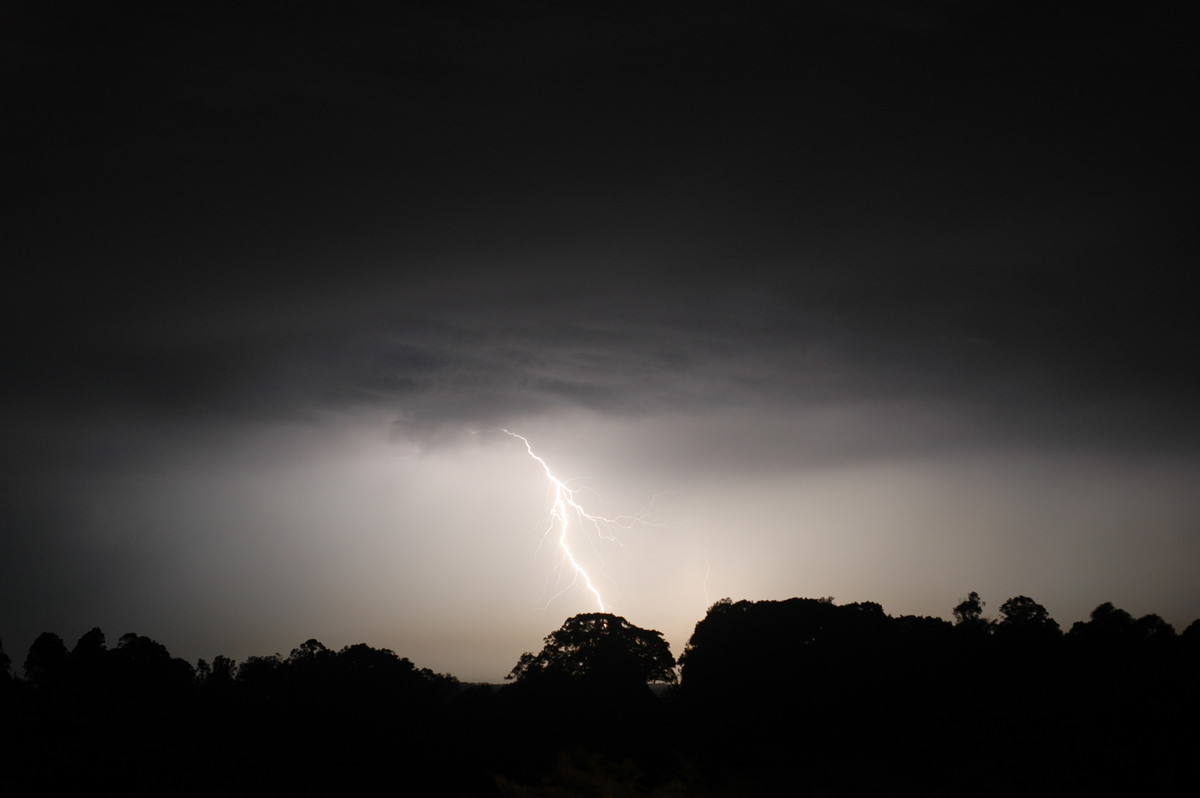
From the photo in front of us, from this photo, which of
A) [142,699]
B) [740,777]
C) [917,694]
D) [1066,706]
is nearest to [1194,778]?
[1066,706]

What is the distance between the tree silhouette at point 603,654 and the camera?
55844mm

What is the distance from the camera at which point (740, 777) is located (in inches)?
1446

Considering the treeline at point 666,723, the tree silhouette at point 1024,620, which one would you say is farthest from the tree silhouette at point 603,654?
the tree silhouette at point 1024,620

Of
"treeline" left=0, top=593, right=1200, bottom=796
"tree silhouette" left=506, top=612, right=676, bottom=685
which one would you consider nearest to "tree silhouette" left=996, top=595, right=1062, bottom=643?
"treeline" left=0, top=593, right=1200, bottom=796

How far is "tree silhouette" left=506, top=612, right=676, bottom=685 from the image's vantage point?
55844 millimetres

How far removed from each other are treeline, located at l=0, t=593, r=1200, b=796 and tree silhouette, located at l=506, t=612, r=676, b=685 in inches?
183

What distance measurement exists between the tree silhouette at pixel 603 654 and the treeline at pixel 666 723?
4649mm

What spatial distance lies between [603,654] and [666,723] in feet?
49.7

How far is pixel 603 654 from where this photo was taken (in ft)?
187

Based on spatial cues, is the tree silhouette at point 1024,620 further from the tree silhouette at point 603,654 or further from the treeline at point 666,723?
the tree silhouette at point 603,654

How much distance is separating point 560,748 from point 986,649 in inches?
953

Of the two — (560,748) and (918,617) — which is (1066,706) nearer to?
(918,617)

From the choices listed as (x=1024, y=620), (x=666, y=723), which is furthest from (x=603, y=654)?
(x=1024, y=620)

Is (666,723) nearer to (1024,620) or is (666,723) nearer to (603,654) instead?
(603,654)
